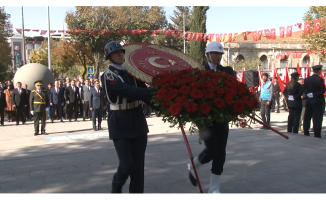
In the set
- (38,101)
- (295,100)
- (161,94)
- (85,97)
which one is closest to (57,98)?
(85,97)

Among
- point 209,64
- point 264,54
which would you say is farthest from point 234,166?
point 264,54

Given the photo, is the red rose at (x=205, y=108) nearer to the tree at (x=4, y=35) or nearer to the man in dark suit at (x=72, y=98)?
the man in dark suit at (x=72, y=98)

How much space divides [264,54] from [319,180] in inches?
2224

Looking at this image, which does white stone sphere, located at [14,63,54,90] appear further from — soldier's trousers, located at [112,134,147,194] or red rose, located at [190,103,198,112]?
red rose, located at [190,103,198,112]

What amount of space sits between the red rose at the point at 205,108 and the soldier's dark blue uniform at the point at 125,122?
0.61 meters

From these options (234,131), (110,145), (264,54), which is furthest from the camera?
(264,54)

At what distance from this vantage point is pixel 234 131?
1062 centimetres

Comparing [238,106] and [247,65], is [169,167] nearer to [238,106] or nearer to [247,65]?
[238,106]

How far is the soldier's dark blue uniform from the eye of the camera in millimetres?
3752

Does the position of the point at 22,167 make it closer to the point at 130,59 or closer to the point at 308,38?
the point at 130,59

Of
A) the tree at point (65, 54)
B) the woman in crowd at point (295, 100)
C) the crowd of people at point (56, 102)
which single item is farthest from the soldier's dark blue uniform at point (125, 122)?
the tree at point (65, 54)

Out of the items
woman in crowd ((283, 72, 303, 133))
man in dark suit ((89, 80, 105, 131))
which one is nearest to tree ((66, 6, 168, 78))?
man in dark suit ((89, 80, 105, 131))

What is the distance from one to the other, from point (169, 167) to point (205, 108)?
2.92 metres

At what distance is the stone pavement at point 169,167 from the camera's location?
16.5 ft
